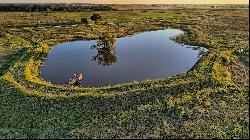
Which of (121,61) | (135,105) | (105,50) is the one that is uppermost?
(135,105)

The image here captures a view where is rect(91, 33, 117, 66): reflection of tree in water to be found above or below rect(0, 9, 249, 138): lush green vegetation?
below

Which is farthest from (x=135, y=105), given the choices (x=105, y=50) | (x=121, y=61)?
(x=105, y=50)

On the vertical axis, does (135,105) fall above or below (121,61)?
above

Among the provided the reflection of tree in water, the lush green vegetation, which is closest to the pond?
the reflection of tree in water

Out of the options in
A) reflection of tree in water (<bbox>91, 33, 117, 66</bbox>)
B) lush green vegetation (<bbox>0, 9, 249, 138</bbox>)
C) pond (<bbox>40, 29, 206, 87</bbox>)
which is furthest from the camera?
reflection of tree in water (<bbox>91, 33, 117, 66</bbox>)

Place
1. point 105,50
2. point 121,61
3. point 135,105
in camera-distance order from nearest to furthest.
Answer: point 135,105
point 121,61
point 105,50

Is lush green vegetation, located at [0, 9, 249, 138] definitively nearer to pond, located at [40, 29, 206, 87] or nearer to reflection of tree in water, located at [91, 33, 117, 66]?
pond, located at [40, 29, 206, 87]

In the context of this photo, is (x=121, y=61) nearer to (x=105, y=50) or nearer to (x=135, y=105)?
(x=105, y=50)

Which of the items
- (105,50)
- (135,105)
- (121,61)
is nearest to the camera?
(135,105)

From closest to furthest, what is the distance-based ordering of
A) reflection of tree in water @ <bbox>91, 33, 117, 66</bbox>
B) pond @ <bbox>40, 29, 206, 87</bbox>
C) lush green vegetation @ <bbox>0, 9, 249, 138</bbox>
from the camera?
lush green vegetation @ <bbox>0, 9, 249, 138</bbox>, pond @ <bbox>40, 29, 206, 87</bbox>, reflection of tree in water @ <bbox>91, 33, 117, 66</bbox>
